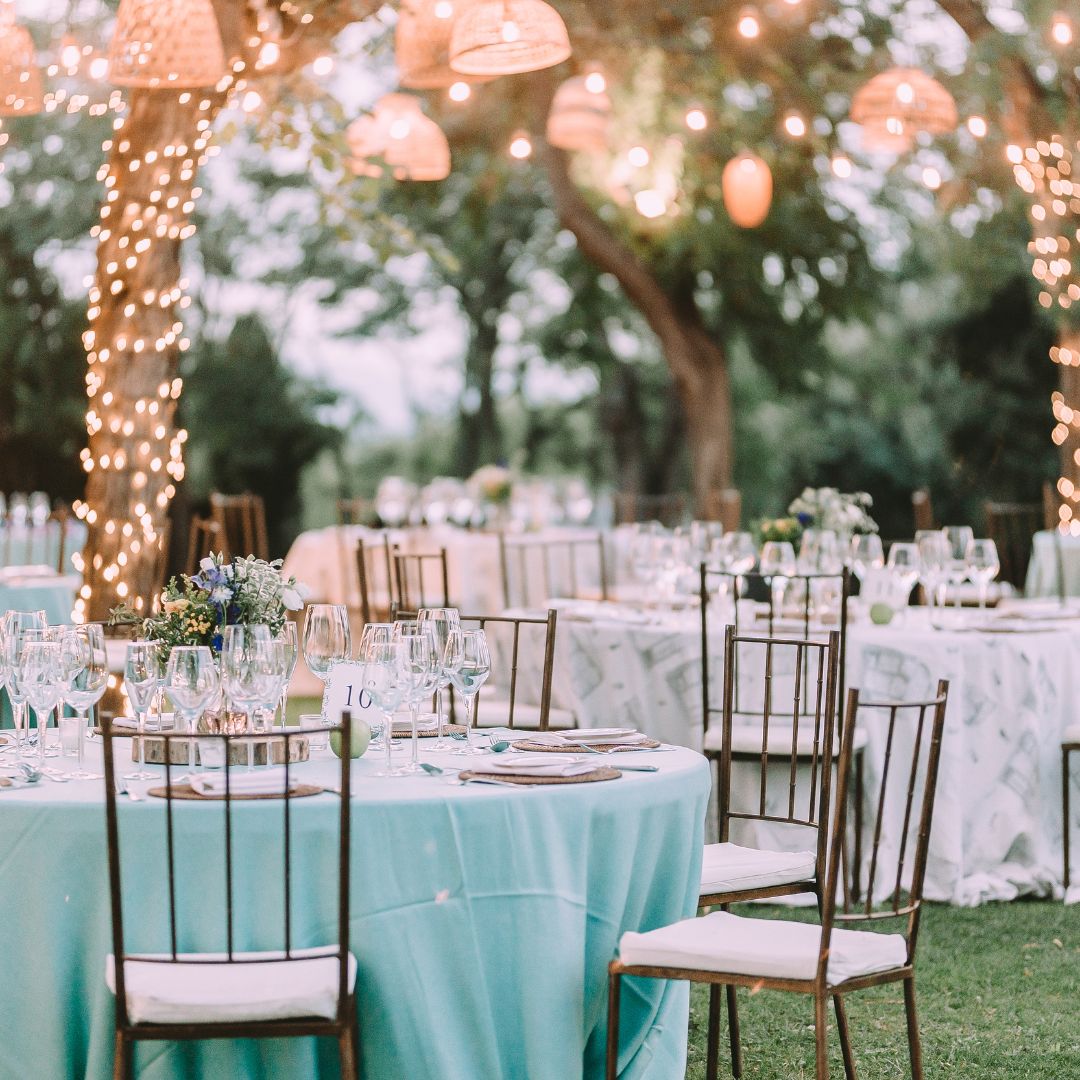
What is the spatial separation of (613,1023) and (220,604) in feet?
3.53

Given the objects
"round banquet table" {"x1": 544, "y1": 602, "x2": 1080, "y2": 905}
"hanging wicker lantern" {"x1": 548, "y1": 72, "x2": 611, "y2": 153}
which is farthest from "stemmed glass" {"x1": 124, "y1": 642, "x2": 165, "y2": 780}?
"hanging wicker lantern" {"x1": 548, "y1": 72, "x2": 611, "y2": 153}

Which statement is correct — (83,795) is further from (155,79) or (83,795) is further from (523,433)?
(523,433)

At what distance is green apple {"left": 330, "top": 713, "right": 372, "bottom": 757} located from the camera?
3162mm

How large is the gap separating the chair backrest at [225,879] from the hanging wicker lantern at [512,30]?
2.90 metres

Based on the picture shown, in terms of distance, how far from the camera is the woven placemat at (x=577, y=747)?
11.0 feet

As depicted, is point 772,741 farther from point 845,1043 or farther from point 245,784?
point 245,784

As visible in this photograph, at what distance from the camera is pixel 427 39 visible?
A: 6.39m

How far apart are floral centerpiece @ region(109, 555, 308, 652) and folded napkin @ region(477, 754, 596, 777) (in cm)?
53

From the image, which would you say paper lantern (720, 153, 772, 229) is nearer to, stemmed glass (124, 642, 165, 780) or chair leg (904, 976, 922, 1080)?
chair leg (904, 976, 922, 1080)

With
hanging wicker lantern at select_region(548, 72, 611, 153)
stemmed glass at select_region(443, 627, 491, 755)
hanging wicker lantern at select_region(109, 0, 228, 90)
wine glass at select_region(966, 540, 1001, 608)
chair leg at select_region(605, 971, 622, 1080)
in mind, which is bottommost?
chair leg at select_region(605, 971, 622, 1080)

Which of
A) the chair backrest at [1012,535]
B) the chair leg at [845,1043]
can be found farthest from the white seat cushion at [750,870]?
the chair backrest at [1012,535]

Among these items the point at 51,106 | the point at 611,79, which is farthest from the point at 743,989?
the point at 611,79

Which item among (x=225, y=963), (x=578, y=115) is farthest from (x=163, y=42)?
(x=578, y=115)

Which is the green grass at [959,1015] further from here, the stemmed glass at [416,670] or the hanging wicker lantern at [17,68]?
the hanging wicker lantern at [17,68]
